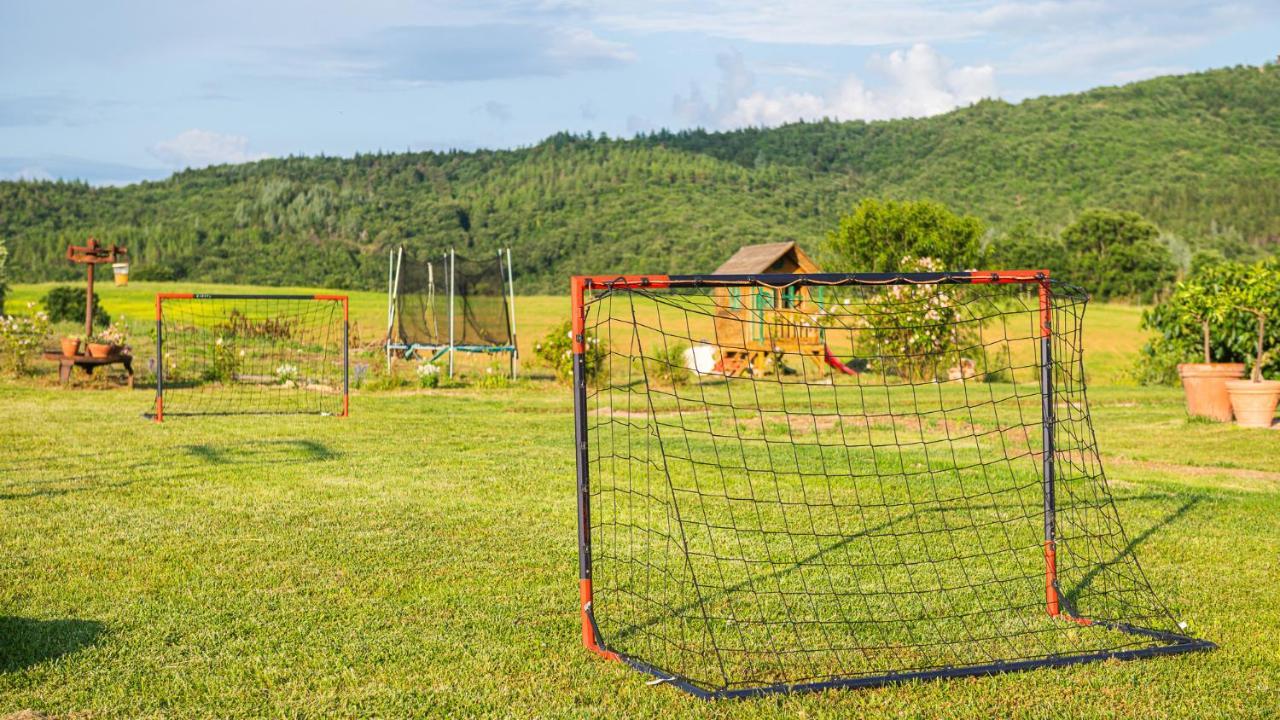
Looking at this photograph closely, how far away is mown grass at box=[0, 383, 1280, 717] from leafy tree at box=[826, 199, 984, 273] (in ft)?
56.9

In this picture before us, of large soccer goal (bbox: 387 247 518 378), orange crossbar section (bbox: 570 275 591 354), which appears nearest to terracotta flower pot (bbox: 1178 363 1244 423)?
orange crossbar section (bbox: 570 275 591 354)

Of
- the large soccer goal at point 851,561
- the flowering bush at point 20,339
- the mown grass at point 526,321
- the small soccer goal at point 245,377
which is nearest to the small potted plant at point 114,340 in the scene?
the small soccer goal at point 245,377

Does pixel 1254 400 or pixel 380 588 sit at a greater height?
pixel 1254 400

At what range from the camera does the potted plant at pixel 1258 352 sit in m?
11.7

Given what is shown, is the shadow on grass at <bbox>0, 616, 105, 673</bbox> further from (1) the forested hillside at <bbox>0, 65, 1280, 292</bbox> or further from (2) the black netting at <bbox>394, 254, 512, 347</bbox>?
(1) the forested hillside at <bbox>0, 65, 1280, 292</bbox>

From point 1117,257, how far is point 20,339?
51.1m

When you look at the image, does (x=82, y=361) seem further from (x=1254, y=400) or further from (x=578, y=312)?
(x=1254, y=400)

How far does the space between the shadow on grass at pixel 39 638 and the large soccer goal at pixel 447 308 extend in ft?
49.3

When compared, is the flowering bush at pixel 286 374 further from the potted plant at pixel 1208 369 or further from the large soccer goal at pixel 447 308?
the potted plant at pixel 1208 369

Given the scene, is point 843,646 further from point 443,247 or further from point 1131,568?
point 443,247

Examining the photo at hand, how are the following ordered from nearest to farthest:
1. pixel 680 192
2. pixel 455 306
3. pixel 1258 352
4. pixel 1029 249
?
pixel 1258 352, pixel 455 306, pixel 1029 249, pixel 680 192

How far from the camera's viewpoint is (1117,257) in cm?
5456

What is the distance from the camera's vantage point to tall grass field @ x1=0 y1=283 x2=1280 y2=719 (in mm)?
3898

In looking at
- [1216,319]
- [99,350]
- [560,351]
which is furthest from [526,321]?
[1216,319]
